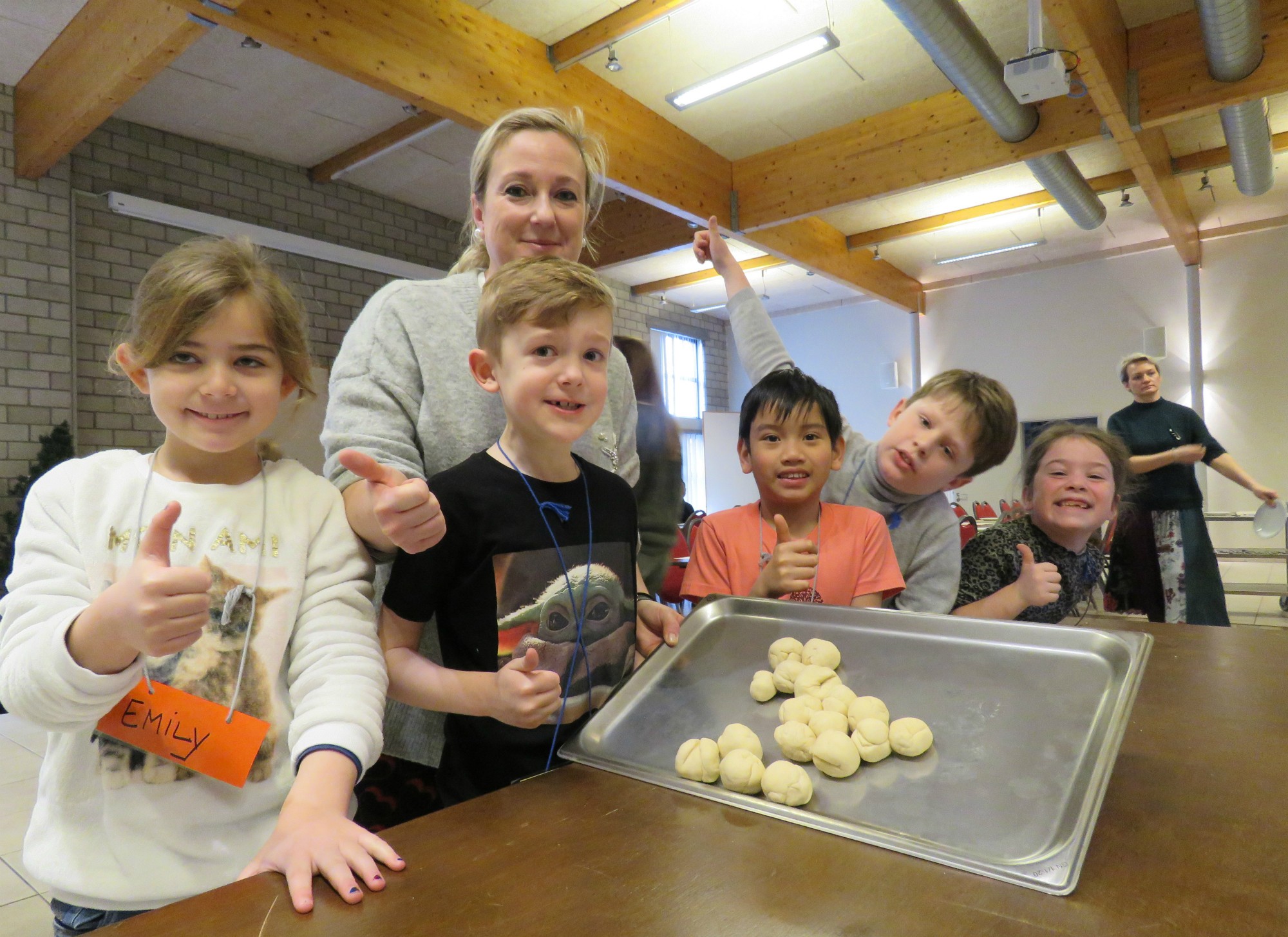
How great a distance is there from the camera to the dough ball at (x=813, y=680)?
32.8 inches

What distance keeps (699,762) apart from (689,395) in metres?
9.42

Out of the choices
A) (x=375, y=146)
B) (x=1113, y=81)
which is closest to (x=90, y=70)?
(x=375, y=146)

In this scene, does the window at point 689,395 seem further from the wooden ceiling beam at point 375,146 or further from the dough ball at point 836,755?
the dough ball at point 836,755

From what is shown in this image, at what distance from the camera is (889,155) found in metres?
5.10

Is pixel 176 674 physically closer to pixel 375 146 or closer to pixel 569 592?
pixel 569 592

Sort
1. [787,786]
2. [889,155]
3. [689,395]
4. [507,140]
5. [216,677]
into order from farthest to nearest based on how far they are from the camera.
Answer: [689,395], [889,155], [507,140], [216,677], [787,786]

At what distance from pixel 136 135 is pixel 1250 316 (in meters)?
9.51

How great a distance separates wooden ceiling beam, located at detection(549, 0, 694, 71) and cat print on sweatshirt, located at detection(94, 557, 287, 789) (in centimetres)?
372

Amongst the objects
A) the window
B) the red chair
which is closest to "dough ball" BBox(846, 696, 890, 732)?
the red chair

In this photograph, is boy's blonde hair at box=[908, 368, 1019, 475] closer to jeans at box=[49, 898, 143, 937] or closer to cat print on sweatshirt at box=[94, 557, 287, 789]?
cat print on sweatshirt at box=[94, 557, 287, 789]

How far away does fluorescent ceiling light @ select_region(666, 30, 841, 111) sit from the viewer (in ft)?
12.0

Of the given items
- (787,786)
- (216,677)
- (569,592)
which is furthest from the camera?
(569,592)

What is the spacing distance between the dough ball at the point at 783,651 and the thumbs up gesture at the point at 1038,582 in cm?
60

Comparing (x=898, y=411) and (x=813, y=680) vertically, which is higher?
(x=898, y=411)
